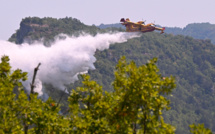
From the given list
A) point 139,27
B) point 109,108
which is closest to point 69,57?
point 139,27

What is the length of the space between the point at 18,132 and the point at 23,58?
14490 centimetres

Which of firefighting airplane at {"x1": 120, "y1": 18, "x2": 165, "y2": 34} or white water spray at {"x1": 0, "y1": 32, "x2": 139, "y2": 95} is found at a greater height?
firefighting airplane at {"x1": 120, "y1": 18, "x2": 165, "y2": 34}

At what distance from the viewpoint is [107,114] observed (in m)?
22.0

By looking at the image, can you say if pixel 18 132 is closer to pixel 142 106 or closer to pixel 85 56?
pixel 142 106

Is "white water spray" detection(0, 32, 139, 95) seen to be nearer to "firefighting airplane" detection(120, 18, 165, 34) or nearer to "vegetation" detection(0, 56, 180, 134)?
"firefighting airplane" detection(120, 18, 165, 34)

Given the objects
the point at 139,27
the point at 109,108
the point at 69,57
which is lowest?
the point at 69,57

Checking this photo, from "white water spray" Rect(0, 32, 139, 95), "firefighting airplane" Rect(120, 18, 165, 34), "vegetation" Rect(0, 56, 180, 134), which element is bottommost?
A: "white water spray" Rect(0, 32, 139, 95)

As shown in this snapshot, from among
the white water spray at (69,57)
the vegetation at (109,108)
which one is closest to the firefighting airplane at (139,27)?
the white water spray at (69,57)

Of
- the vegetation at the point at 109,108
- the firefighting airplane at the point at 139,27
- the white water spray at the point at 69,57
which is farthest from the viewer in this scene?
the white water spray at the point at 69,57

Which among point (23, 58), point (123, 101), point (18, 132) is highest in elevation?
point (123, 101)

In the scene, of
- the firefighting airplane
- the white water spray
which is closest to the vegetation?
the firefighting airplane

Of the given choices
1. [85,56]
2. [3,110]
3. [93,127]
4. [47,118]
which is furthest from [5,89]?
[85,56]

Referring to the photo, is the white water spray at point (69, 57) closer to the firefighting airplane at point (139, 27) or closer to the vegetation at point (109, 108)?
the firefighting airplane at point (139, 27)

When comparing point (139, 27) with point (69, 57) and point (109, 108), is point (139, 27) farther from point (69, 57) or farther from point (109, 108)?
point (109, 108)
